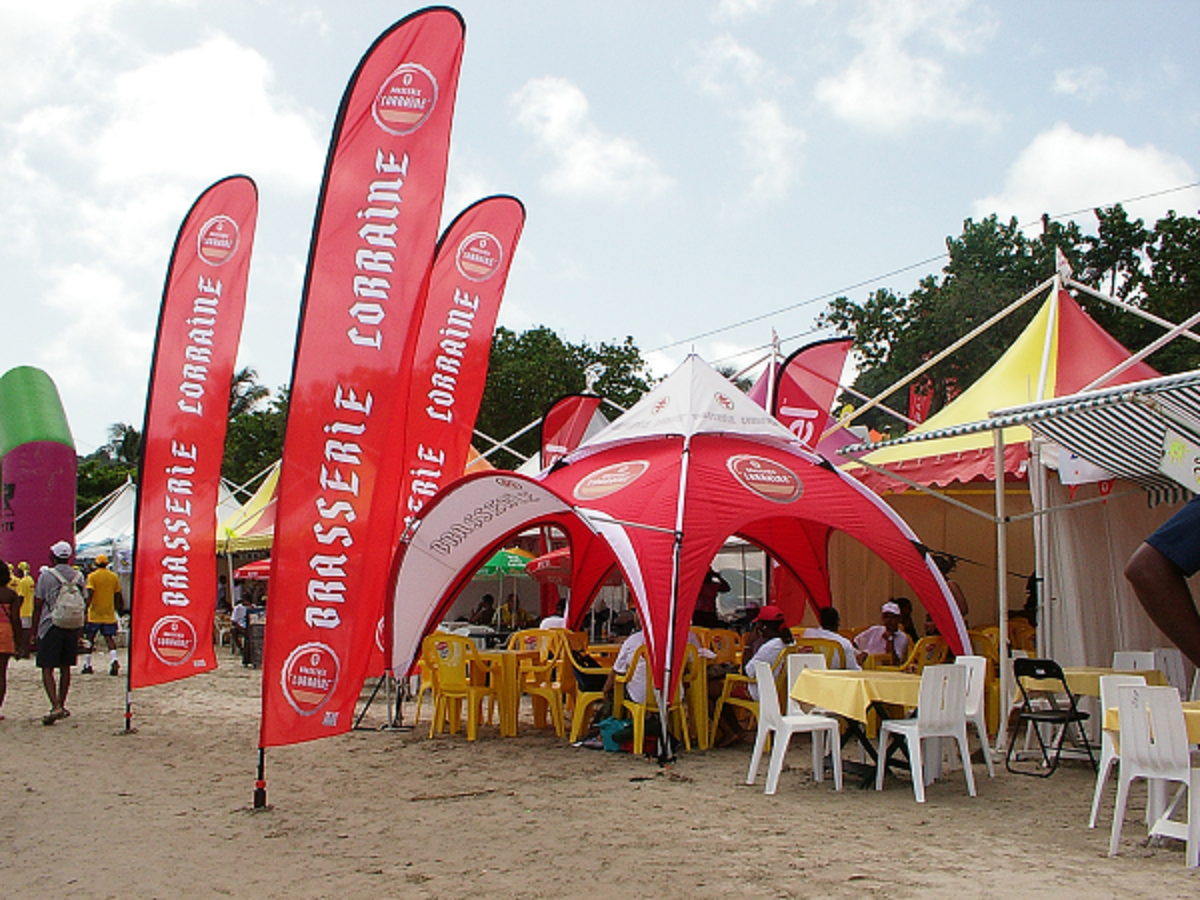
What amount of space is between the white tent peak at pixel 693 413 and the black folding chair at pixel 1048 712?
333cm

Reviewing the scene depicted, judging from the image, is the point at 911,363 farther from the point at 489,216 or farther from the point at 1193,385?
the point at 1193,385

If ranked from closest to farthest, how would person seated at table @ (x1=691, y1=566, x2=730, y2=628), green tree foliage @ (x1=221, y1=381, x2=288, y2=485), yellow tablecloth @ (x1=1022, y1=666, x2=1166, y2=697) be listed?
yellow tablecloth @ (x1=1022, y1=666, x2=1166, y2=697) < person seated at table @ (x1=691, y1=566, x2=730, y2=628) < green tree foliage @ (x1=221, y1=381, x2=288, y2=485)

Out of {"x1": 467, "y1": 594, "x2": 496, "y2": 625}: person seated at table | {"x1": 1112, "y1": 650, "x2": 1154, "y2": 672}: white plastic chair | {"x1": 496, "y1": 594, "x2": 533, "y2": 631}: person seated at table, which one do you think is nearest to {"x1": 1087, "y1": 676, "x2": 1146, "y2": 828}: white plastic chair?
{"x1": 1112, "y1": 650, "x2": 1154, "y2": 672}: white plastic chair

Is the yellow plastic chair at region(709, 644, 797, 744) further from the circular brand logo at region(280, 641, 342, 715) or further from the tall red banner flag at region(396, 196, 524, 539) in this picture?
the circular brand logo at region(280, 641, 342, 715)

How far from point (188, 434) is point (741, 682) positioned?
221 inches

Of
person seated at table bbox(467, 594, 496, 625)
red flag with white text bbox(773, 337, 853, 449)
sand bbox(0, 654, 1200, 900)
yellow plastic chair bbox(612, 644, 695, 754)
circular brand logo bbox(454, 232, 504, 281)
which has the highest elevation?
circular brand logo bbox(454, 232, 504, 281)

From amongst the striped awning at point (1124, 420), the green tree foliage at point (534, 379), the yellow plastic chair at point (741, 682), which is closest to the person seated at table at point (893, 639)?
the yellow plastic chair at point (741, 682)

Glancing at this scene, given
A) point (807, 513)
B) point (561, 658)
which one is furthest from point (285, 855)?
point (807, 513)

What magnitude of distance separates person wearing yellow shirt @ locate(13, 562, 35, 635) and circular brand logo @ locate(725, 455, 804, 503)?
→ 11.8 meters

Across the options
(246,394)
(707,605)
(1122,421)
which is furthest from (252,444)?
(1122,421)

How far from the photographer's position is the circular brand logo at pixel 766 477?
9.59 meters

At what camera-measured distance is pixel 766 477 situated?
977 cm

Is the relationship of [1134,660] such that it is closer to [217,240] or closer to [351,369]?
[351,369]

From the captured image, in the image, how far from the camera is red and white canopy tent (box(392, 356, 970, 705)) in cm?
879
